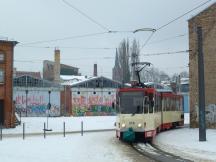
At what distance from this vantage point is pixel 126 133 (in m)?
28.7

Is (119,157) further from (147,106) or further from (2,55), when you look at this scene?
(2,55)

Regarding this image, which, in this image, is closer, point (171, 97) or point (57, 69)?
point (171, 97)

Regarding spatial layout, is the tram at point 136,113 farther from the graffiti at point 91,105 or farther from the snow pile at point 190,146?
the graffiti at point 91,105

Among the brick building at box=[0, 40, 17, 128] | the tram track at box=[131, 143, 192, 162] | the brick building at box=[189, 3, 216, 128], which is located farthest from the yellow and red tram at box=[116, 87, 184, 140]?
the brick building at box=[0, 40, 17, 128]

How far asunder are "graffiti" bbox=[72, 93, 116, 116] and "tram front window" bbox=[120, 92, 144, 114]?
55.3m

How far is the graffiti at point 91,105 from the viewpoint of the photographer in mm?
85000

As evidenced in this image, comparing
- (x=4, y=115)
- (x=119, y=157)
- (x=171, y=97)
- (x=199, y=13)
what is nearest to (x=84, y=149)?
(x=119, y=157)

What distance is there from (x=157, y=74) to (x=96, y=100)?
6411 cm

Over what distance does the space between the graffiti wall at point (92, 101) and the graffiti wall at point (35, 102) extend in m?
3.46

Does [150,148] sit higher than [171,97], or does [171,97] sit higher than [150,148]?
[171,97]

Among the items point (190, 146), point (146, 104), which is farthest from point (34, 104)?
point (190, 146)

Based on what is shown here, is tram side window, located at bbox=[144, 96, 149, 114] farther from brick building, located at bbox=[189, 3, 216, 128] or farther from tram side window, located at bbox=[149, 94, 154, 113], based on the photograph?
brick building, located at bbox=[189, 3, 216, 128]

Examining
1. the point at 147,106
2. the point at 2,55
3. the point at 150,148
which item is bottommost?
the point at 150,148

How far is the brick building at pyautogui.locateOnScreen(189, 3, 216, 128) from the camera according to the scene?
125 ft
